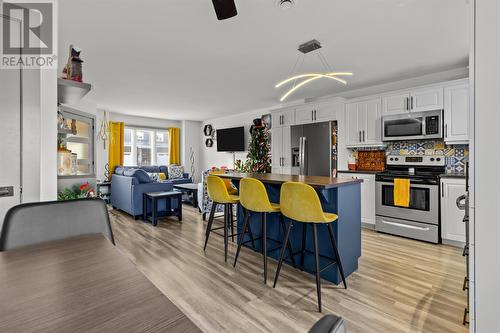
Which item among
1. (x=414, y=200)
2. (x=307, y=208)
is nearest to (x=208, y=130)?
(x=414, y=200)

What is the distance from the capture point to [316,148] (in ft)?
15.8

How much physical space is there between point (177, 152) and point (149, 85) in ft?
13.2

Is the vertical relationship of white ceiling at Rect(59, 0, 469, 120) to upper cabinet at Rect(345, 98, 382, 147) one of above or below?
above

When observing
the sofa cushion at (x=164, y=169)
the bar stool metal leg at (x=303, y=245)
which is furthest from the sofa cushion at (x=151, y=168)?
the bar stool metal leg at (x=303, y=245)

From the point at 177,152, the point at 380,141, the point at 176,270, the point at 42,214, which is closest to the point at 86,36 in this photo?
the point at 42,214

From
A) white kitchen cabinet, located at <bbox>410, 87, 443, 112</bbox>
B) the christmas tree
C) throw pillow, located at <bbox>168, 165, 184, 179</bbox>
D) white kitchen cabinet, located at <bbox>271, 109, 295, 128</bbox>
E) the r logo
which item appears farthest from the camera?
throw pillow, located at <bbox>168, 165, 184, 179</bbox>

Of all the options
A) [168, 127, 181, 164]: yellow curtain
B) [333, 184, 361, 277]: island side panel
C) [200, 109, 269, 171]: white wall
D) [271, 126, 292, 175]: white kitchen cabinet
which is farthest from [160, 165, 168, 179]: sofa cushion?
[333, 184, 361, 277]: island side panel

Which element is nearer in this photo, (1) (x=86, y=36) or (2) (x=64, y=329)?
(2) (x=64, y=329)

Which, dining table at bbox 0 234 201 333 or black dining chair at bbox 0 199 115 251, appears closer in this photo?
dining table at bbox 0 234 201 333

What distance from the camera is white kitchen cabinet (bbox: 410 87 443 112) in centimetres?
364

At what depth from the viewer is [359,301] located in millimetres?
2104

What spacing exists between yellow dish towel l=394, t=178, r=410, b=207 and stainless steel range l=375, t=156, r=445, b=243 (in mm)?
66

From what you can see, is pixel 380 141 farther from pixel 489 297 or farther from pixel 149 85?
pixel 149 85

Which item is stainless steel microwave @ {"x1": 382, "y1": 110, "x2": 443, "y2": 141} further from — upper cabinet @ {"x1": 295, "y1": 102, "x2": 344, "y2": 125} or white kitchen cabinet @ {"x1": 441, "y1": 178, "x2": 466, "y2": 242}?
upper cabinet @ {"x1": 295, "y1": 102, "x2": 344, "y2": 125}
